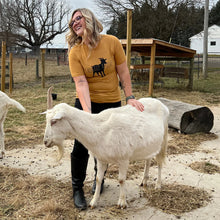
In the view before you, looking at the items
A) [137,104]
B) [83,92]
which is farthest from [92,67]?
[137,104]

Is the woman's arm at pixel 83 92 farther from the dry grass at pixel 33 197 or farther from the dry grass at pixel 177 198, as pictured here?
the dry grass at pixel 177 198

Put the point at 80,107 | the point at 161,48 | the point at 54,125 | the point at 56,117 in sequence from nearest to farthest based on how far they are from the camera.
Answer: the point at 56,117 → the point at 54,125 → the point at 80,107 → the point at 161,48

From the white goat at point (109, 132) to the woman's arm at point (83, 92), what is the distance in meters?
0.17

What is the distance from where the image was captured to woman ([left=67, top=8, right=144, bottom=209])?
268 centimetres

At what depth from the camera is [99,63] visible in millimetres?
2762

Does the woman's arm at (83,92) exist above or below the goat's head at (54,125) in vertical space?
above

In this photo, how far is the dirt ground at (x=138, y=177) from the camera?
281 centimetres

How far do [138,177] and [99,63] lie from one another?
5.80 feet

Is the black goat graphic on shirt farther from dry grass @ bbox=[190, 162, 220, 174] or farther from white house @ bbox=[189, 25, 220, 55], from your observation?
white house @ bbox=[189, 25, 220, 55]

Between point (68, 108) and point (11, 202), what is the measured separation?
1.43 metres

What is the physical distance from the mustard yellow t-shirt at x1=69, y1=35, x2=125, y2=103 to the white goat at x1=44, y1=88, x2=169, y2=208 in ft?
1.04

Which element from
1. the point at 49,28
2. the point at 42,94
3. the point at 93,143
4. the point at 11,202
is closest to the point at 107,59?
the point at 93,143

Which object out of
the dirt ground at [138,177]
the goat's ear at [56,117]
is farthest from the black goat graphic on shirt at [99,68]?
the dirt ground at [138,177]

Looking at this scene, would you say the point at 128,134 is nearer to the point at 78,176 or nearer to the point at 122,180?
the point at 122,180
